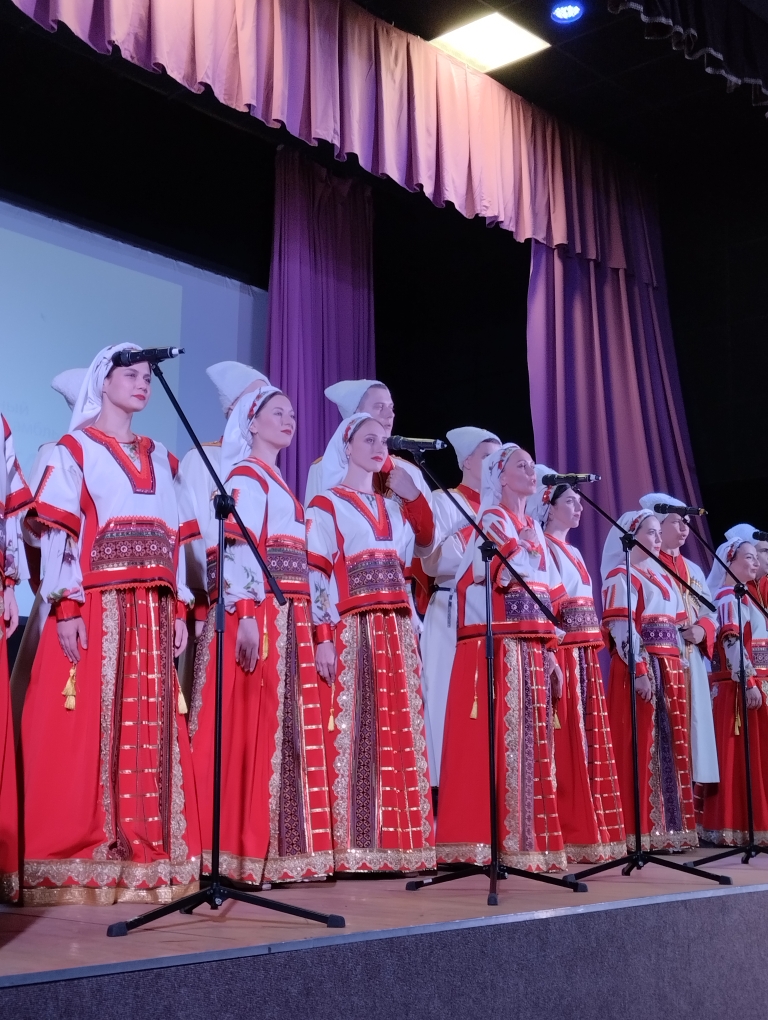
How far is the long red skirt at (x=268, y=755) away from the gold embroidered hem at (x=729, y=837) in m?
2.80

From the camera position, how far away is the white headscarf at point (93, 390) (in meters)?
3.35

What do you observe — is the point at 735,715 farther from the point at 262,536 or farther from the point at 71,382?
the point at 71,382

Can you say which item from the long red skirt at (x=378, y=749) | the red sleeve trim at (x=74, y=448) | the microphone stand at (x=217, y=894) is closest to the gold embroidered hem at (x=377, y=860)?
the long red skirt at (x=378, y=749)

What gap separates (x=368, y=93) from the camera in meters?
5.28

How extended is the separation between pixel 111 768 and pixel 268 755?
0.52 metres

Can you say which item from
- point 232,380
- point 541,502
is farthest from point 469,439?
point 232,380

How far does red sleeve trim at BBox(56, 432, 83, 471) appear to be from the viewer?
3.28 m

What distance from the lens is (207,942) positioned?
2.34 meters

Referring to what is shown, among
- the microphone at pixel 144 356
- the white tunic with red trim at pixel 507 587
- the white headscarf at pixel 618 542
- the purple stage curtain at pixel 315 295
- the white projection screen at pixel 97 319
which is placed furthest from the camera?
the purple stage curtain at pixel 315 295

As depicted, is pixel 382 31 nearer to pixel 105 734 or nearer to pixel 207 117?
pixel 207 117

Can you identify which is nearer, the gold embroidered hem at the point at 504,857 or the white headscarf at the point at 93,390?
the white headscarf at the point at 93,390

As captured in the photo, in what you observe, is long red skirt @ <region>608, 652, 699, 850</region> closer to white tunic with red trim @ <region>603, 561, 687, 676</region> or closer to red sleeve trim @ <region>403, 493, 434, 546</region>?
white tunic with red trim @ <region>603, 561, 687, 676</region>

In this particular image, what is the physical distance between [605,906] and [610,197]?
4816 millimetres

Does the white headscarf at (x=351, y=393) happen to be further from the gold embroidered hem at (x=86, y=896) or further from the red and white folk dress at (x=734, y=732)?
the red and white folk dress at (x=734, y=732)
